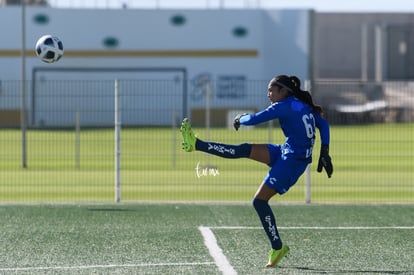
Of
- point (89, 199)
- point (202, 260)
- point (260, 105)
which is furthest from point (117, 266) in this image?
point (260, 105)

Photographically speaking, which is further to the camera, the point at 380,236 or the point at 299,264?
the point at 380,236

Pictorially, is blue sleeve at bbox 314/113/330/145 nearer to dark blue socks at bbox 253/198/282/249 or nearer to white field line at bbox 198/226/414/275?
dark blue socks at bbox 253/198/282/249

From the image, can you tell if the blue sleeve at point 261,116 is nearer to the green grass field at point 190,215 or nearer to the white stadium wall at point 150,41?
the green grass field at point 190,215

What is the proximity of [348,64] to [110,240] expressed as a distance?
2391 inches

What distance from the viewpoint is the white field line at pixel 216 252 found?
10.6m

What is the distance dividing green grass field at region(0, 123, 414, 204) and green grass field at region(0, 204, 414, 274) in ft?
7.72

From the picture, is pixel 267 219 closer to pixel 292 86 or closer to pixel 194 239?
→ pixel 292 86

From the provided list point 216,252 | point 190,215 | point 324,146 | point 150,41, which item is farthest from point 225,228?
point 150,41

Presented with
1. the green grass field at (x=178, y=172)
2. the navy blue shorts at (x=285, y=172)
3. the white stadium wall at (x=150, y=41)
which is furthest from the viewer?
the white stadium wall at (x=150, y=41)

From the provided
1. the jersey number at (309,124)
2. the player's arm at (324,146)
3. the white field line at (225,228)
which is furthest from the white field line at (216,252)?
the jersey number at (309,124)

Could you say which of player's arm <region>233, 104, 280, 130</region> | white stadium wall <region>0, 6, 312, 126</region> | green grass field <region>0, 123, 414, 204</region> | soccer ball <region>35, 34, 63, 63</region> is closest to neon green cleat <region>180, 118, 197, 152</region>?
player's arm <region>233, 104, 280, 130</region>

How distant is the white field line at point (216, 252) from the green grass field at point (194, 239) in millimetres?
12

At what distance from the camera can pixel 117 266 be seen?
10.8m

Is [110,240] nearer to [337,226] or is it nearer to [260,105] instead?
[337,226]
